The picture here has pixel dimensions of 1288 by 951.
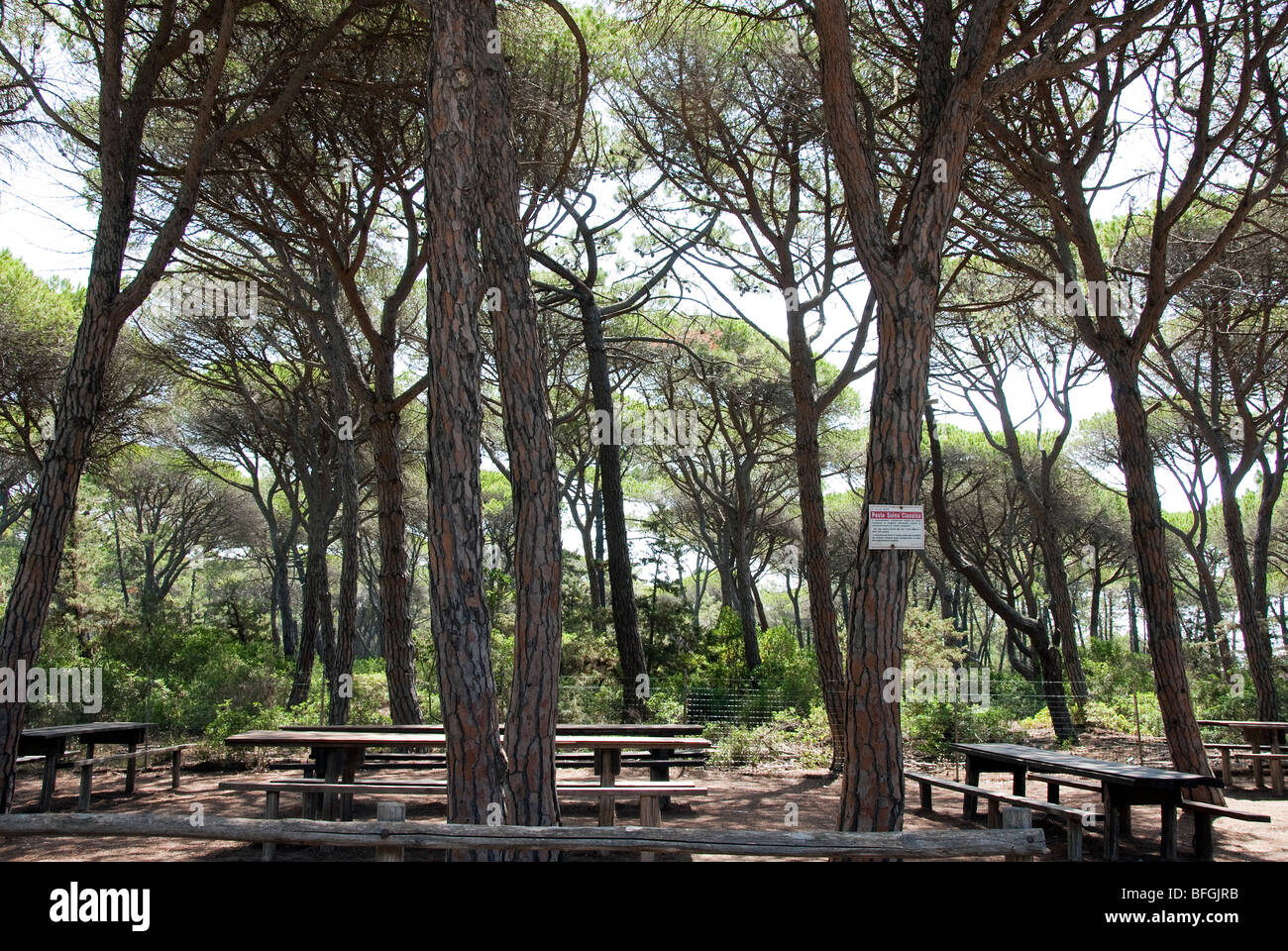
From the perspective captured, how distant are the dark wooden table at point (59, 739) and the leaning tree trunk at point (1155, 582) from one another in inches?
301

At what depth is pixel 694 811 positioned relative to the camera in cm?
666

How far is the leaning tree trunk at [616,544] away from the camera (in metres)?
10.1

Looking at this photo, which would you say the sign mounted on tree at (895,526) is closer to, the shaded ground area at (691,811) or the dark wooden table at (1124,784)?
the shaded ground area at (691,811)

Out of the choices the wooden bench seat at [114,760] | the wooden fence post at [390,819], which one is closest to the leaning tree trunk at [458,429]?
the wooden fence post at [390,819]

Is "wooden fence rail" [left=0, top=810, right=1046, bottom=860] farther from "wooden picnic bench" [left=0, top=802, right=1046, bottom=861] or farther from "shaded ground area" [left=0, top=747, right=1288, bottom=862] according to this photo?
"shaded ground area" [left=0, top=747, right=1288, bottom=862]

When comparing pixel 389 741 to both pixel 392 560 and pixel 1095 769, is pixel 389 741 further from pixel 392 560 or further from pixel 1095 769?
pixel 1095 769

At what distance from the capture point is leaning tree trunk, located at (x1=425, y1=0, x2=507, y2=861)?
405 centimetres

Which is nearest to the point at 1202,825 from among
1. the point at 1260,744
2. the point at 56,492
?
the point at 1260,744

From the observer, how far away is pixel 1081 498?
2080 cm

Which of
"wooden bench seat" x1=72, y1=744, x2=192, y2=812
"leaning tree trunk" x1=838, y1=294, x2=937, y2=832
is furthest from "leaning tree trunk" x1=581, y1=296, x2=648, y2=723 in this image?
"leaning tree trunk" x1=838, y1=294, x2=937, y2=832

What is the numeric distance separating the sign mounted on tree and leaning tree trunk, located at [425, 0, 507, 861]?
5.93 feet

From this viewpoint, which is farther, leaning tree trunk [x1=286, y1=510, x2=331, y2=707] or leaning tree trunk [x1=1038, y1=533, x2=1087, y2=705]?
leaning tree trunk [x1=286, y1=510, x2=331, y2=707]
